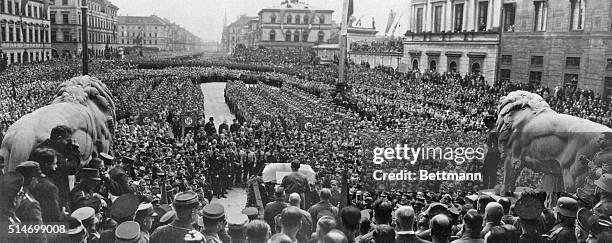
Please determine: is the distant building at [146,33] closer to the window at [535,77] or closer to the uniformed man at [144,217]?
the window at [535,77]

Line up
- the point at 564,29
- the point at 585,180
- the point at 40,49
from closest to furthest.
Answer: the point at 585,180
the point at 564,29
the point at 40,49

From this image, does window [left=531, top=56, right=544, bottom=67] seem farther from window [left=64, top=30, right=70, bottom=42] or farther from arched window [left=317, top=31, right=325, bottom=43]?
arched window [left=317, top=31, right=325, bottom=43]

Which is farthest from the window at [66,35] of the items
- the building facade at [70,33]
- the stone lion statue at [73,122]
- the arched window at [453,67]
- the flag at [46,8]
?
the stone lion statue at [73,122]

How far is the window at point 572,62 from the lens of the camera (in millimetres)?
29531

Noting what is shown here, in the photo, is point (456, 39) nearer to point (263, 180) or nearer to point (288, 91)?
point (288, 91)

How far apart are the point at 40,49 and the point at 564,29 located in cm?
4918

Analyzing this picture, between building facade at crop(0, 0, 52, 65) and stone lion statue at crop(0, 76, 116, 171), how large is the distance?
37.1 metres

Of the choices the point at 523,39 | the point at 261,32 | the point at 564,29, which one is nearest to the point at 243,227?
the point at 564,29

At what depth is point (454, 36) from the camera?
41.6 meters

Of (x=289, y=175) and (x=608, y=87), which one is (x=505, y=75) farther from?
(x=289, y=175)

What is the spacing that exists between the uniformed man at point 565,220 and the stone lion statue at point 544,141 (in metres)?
4.19

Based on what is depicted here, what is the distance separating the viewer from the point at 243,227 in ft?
21.5

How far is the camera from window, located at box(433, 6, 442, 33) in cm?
4384

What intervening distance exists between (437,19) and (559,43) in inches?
571
